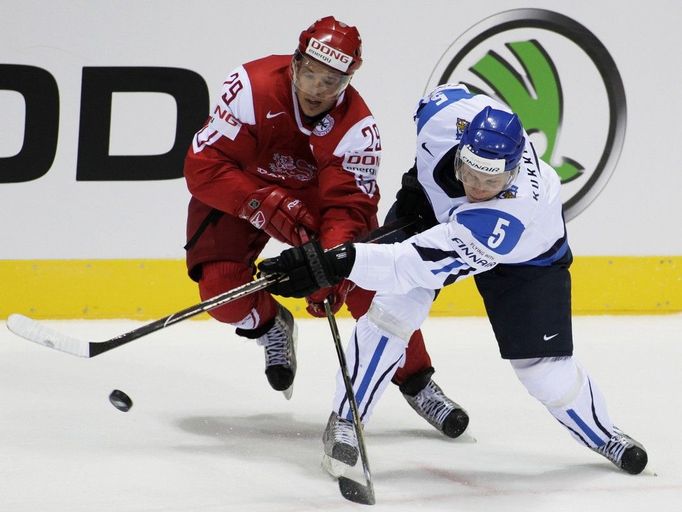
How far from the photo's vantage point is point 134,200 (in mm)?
4500

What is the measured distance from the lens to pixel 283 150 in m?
3.13

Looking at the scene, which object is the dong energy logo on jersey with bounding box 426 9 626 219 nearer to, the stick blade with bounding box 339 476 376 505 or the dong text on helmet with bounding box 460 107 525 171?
the dong text on helmet with bounding box 460 107 525 171

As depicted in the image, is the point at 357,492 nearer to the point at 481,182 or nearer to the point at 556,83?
the point at 481,182

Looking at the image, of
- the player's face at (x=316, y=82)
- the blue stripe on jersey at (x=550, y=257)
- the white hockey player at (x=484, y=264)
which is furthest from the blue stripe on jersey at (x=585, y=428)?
the player's face at (x=316, y=82)

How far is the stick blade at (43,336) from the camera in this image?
2736 mm

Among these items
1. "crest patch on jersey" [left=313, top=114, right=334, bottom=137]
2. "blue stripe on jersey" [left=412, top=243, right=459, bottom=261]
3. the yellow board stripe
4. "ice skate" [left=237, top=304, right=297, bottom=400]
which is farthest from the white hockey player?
the yellow board stripe

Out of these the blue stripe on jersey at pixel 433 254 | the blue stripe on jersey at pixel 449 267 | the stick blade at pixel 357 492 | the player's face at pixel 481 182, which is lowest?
the stick blade at pixel 357 492

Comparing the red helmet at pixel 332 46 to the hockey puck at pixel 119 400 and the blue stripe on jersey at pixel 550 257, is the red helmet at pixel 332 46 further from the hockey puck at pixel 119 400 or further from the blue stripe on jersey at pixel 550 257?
the hockey puck at pixel 119 400

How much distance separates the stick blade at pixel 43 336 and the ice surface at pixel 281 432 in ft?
0.82

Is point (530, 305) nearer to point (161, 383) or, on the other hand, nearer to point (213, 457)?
point (213, 457)

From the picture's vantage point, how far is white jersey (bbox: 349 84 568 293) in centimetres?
246

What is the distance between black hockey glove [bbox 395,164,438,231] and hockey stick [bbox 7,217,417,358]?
0.15m

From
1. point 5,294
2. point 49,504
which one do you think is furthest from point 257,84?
point 5,294

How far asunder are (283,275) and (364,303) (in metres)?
0.61
